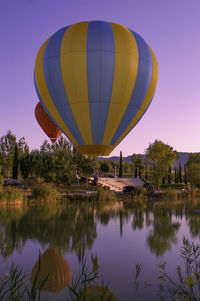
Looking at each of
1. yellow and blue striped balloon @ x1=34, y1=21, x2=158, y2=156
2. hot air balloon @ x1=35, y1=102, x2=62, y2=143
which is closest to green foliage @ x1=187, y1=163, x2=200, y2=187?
hot air balloon @ x1=35, y1=102, x2=62, y2=143

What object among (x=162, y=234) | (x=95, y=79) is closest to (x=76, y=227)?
(x=162, y=234)

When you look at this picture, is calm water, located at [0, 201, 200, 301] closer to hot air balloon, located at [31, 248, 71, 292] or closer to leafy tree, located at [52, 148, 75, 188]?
hot air balloon, located at [31, 248, 71, 292]

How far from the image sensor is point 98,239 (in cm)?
1414

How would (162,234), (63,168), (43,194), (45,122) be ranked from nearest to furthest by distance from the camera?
1. (162,234)
2. (43,194)
3. (45,122)
4. (63,168)

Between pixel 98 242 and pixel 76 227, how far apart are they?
3721mm

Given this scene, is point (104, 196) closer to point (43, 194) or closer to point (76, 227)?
point (43, 194)

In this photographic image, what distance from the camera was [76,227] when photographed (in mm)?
16969

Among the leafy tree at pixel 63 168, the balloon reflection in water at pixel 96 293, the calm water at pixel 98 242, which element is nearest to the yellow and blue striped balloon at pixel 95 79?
the calm water at pixel 98 242

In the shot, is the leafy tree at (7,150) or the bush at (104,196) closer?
the bush at (104,196)

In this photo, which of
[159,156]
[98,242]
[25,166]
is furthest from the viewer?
[159,156]

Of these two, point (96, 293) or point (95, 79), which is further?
point (95, 79)

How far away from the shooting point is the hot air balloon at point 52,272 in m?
8.05

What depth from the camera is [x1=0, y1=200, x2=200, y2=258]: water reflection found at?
12633 millimetres

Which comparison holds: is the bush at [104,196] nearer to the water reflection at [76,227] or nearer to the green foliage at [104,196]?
the green foliage at [104,196]
